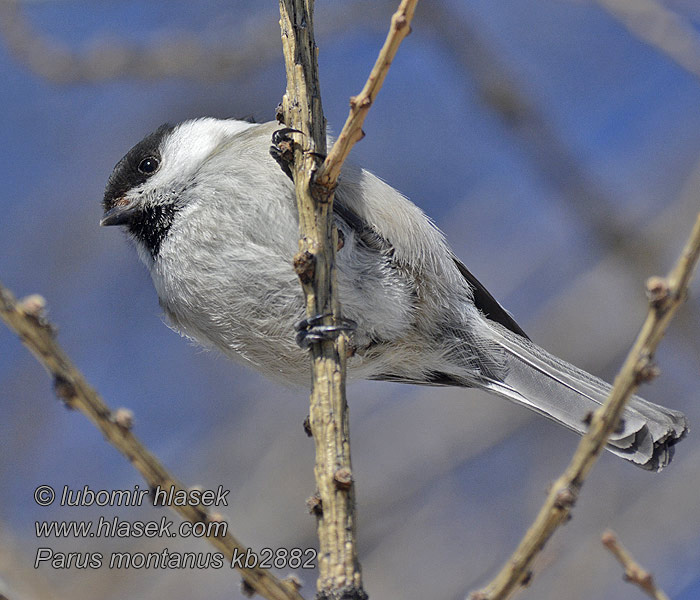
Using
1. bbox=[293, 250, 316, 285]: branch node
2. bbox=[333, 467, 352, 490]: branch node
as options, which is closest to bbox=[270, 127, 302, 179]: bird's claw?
bbox=[293, 250, 316, 285]: branch node

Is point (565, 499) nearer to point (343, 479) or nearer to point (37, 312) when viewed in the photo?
point (343, 479)

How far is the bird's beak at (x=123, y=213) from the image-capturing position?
2283 mm

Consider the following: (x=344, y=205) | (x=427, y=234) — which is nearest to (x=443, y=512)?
(x=427, y=234)

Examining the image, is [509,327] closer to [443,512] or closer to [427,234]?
[427,234]

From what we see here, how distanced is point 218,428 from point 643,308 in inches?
82.5

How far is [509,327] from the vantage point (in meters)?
2.53

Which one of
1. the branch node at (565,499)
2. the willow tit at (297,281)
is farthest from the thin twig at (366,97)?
the branch node at (565,499)

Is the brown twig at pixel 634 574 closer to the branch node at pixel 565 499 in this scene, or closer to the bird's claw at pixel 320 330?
the branch node at pixel 565 499

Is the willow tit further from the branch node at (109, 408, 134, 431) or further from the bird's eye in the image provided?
the branch node at (109, 408, 134, 431)

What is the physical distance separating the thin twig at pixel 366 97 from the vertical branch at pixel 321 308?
0.17ft

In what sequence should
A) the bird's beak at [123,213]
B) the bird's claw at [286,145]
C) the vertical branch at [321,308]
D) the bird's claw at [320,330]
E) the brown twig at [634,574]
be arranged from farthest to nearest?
the bird's beak at [123,213] < the bird's claw at [286,145] < the bird's claw at [320,330] < the vertical branch at [321,308] < the brown twig at [634,574]

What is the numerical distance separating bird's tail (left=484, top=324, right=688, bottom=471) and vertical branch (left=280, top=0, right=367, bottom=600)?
953 millimetres

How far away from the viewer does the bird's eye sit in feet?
7.81

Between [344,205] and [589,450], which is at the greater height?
[344,205]
